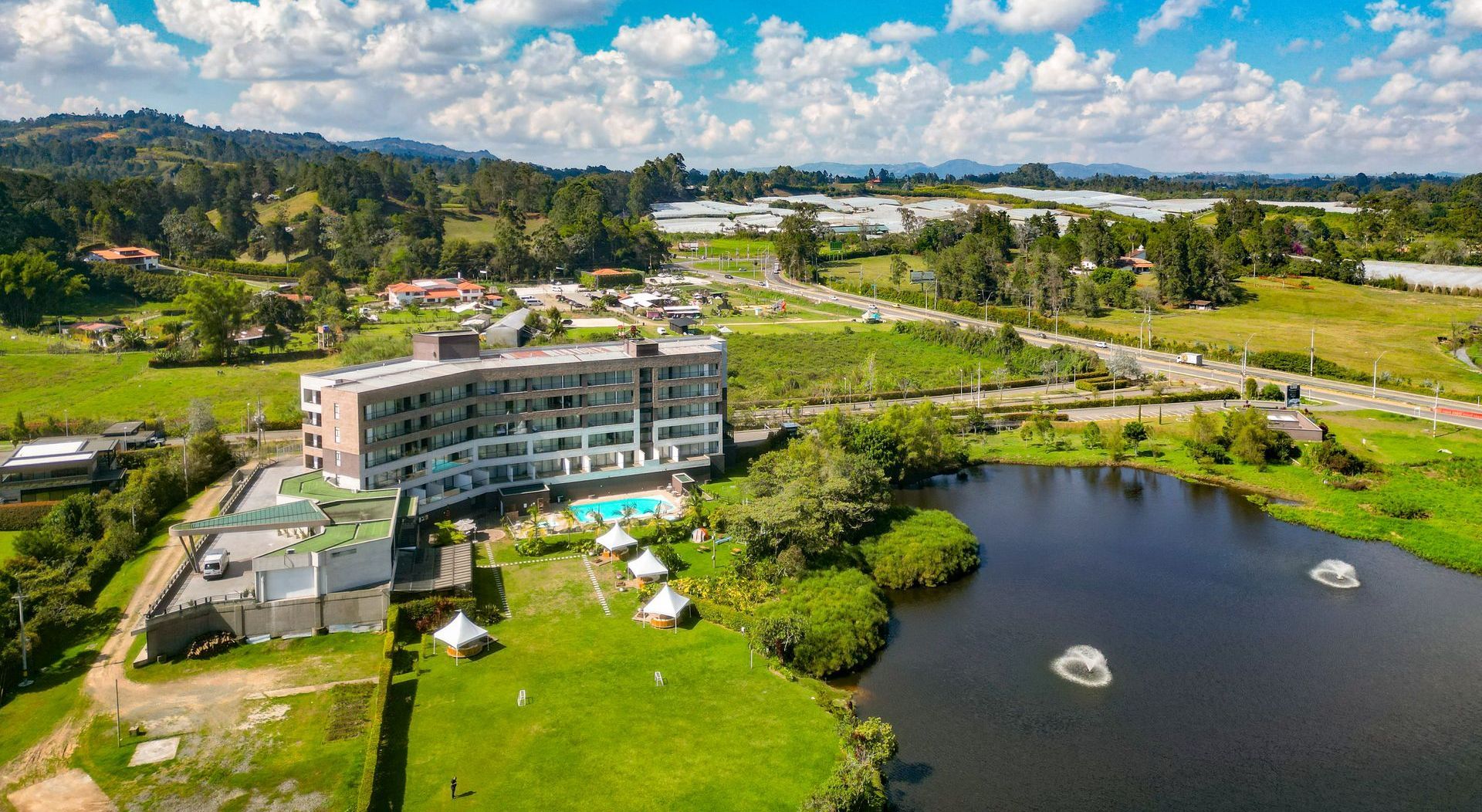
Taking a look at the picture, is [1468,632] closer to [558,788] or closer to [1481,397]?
[558,788]

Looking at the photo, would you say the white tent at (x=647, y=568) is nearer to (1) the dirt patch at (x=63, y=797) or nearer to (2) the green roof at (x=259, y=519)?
(2) the green roof at (x=259, y=519)

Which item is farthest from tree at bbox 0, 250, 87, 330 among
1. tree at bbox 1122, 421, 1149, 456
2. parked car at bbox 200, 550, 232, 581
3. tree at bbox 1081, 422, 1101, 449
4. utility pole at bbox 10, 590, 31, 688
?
tree at bbox 1122, 421, 1149, 456

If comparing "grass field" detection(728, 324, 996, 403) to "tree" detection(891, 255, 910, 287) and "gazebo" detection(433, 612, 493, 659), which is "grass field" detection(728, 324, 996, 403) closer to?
"tree" detection(891, 255, 910, 287)

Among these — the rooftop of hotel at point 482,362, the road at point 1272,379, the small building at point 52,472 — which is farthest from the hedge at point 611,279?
the small building at point 52,472

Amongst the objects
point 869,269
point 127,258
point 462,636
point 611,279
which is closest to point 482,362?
point 462,636

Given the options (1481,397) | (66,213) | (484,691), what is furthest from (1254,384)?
(66,213)

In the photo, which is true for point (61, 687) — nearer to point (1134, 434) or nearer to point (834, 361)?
point (1134, 434)

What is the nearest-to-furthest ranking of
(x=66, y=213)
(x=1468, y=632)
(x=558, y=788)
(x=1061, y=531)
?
(x=558, y=788) < (x=1468, y=632) < (x=1061, y=531) < (x=66, y=213)
